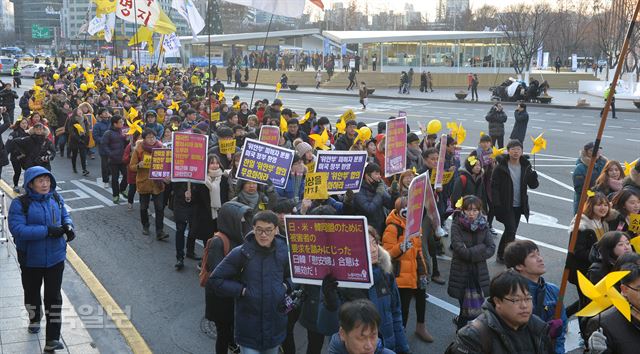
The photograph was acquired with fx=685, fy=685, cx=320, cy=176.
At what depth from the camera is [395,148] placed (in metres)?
9.64

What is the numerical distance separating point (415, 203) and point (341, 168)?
6.93ft

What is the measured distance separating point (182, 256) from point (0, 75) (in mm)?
54124

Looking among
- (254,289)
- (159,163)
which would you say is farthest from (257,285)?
(159,163)

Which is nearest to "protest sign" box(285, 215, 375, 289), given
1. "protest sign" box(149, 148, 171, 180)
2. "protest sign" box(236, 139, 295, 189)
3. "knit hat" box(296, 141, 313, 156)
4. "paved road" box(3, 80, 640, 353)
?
"paved road" box(3, 80, 640, 353)

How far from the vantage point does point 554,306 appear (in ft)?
15.7

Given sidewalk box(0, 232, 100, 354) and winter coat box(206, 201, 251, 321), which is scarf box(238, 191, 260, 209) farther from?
sidewalk box(0, 232, 100, 354)

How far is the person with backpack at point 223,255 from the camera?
5648 mm

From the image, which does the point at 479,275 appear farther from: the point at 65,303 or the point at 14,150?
the point at 14,150

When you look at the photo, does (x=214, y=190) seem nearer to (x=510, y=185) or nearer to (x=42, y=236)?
A: (x=42, y=236)

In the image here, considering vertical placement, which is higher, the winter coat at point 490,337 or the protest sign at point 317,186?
the protest sign at point 317,186

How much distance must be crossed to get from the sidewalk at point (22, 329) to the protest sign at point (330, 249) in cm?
268

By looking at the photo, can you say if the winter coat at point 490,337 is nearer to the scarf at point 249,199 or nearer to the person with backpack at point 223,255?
the person with backpack at point 223,255

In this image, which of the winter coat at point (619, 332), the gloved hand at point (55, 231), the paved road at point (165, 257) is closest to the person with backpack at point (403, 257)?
the paved road at point (165, 257)

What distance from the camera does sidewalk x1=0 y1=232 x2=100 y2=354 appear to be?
640 cm
